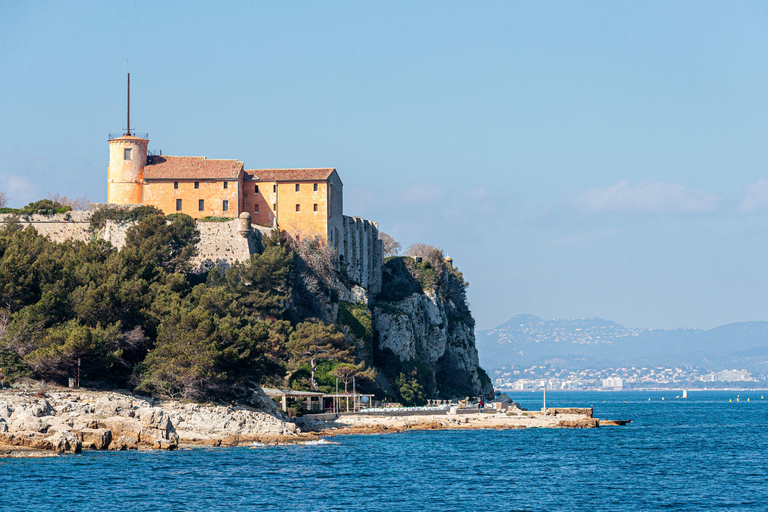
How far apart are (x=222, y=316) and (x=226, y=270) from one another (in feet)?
36.3

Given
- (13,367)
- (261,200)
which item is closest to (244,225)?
(261,200)

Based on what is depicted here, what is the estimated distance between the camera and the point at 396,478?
1526 inches

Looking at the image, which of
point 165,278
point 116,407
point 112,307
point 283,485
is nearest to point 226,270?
point 165,278

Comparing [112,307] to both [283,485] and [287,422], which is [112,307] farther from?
[283,485]

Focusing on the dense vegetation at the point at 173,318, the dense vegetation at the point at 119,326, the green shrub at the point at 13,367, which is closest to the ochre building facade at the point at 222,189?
the dense vegetation at the point at 173,318

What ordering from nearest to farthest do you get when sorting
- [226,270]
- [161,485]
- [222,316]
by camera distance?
1. [161,485]
2. [222,316]
3. [226,270]

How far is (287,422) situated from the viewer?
51.2 metres

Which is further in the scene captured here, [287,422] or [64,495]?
[287,422]

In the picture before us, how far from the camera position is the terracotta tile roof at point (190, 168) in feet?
238

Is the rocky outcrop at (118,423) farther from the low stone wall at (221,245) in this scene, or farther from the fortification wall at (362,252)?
the fortification wall at (362,252)

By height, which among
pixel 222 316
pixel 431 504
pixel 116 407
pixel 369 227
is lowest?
pixel 431 504

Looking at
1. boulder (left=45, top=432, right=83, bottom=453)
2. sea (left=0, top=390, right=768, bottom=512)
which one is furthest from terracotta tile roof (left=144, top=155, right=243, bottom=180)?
boulder (left=45, top=432, right=83, bottom=453)

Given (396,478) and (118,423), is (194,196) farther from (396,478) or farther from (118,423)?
(396,478)

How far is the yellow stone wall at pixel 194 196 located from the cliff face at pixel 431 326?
17147 millimetres
